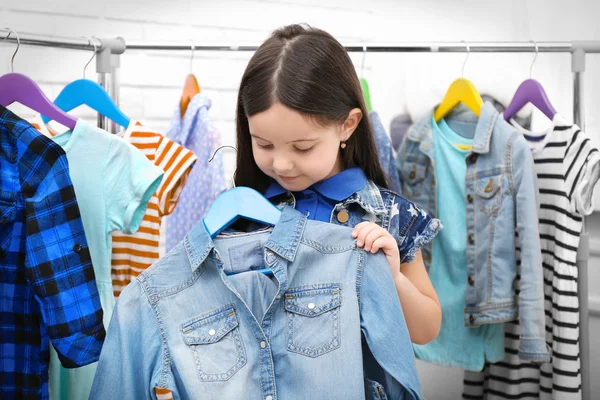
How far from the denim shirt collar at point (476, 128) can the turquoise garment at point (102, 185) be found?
846 millimetres

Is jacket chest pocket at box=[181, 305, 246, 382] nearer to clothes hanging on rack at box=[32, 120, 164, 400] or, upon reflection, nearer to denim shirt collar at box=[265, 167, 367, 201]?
denim shirt collar at box=[265, 167, 367, 201]

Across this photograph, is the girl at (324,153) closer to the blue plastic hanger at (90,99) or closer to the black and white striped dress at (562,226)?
the blue plastic hanger at (90,99)

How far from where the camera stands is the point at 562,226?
186 centimetres

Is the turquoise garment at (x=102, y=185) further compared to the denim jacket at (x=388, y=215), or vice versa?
the turquoise garment at (x=102, y=185)

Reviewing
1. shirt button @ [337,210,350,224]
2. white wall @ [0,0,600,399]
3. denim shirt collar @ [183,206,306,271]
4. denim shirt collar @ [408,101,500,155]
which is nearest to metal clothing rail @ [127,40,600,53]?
denim shirt collar @ [408,101,500,155]

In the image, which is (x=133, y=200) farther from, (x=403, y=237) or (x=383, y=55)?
(x=383, y=55)

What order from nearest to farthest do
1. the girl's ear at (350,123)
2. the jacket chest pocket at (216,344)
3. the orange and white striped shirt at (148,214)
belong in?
1. the jacket chest pocket at (216,344)
2. the girl's ear at (350,123)
3. the orange and white striped shirt at (148,214)

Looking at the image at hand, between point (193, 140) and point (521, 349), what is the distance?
3.62 feet

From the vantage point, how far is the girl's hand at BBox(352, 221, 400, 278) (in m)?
1.16

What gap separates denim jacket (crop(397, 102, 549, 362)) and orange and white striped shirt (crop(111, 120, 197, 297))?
748 millimetres

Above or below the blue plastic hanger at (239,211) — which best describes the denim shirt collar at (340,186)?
above

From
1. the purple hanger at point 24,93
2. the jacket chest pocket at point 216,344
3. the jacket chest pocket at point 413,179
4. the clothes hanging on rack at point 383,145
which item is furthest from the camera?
the jacket chest pocket at point 413,179

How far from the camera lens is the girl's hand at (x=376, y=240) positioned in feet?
3.81

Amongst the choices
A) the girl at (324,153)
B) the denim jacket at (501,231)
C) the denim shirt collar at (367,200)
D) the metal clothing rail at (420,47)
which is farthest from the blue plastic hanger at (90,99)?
the denim jacket at (501,231)
